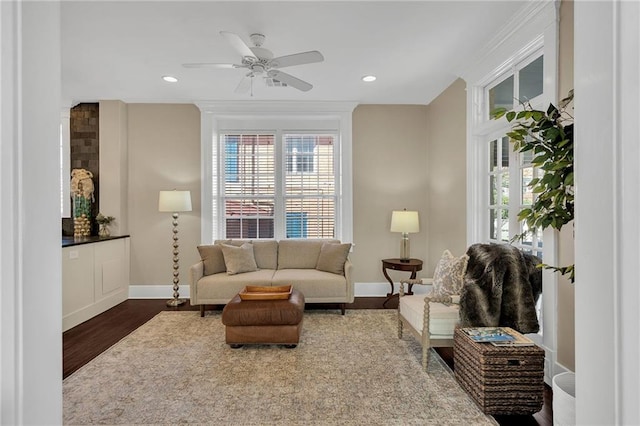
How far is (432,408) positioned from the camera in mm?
2219

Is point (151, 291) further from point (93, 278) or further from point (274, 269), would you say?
point (274, 269)

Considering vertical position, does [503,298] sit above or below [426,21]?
below

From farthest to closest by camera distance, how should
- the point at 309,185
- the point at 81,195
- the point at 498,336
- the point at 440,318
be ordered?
the point at 309,185 < the point at 81,195 < the point at 440,318 < the point at 498,336

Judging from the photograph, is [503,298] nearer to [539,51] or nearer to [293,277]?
[539,51]

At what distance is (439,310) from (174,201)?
354cm

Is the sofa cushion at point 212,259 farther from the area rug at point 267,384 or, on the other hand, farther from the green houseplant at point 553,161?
the green houseplant at point 553,161

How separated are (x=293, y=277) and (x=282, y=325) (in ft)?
3.51

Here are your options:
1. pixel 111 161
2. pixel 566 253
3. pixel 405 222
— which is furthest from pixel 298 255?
pixel 566 253

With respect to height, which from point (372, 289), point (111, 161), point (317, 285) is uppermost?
point (111, 161)

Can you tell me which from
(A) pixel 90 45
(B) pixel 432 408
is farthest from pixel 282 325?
(A) pixel 90 45

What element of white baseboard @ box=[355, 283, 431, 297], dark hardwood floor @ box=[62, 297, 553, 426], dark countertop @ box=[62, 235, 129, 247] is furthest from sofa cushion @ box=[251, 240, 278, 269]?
dark countertop @ box=[62, 235, 129, 247]

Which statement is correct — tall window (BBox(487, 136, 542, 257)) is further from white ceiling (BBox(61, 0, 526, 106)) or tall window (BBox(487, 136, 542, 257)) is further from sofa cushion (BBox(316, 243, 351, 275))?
sofa cushion (BBox(316, 243, 351, 275))

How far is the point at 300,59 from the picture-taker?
2795 mm

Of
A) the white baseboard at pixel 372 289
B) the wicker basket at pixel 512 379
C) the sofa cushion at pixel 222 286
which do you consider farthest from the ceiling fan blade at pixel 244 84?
the white baseboard at pixel 372 289
